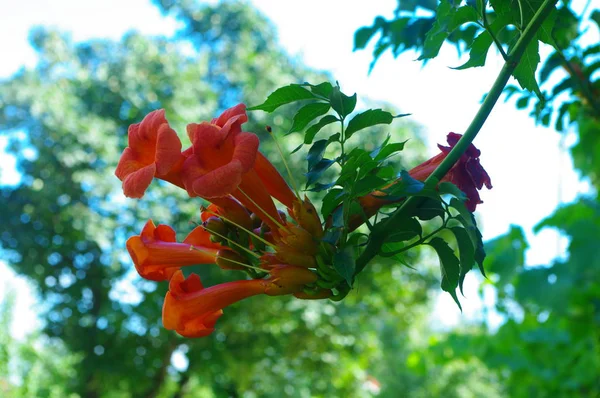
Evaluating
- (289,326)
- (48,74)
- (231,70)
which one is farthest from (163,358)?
(48,74)

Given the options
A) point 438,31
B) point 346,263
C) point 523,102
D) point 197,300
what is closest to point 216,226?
point 197,300

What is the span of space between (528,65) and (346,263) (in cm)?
49

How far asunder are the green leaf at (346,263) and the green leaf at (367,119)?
0.63ft

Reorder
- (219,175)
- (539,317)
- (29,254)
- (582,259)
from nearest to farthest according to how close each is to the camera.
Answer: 1. (219,175)
2. (582,259)
3. (539,317)
4. (29,254)

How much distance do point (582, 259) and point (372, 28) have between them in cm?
211

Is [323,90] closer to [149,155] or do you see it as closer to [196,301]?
[149,155]

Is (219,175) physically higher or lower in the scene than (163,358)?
lower

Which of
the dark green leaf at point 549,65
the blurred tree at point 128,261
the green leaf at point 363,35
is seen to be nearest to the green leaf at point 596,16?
the dark green leaf at point 549,65

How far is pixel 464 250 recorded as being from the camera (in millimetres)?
967

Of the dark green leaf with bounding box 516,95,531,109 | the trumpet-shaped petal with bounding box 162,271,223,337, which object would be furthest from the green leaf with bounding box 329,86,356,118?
the dark green leaf with bounding box 516,95,531,109

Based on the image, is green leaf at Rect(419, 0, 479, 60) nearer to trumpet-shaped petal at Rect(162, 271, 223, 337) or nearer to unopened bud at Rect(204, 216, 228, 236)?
unopened bud at Rect(204, 216, 228, 236)

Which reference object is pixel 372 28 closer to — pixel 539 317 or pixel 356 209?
pixel 356 209

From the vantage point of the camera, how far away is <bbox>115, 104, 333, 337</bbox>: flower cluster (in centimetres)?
90

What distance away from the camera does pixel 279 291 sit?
99 cm
